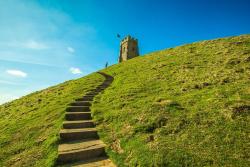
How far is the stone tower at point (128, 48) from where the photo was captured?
2499 inches

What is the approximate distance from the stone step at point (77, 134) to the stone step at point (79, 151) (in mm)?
546

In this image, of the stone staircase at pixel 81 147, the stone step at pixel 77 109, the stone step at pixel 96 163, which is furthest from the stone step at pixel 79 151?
the stone step at pixel 77 109

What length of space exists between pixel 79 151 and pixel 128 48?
5851cm

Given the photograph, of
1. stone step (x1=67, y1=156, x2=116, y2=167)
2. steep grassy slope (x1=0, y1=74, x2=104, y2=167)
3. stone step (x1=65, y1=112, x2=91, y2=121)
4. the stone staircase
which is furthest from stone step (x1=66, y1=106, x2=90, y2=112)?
stone step (x1=67, y1=156, x2=116, y2=167)

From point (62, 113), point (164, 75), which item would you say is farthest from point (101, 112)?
point (164, 75)

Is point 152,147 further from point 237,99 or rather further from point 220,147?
point 237,99

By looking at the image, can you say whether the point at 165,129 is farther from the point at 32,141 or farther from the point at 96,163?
the point at 32,141

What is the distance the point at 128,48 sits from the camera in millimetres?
63562

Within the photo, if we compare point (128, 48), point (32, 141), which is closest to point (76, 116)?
point (32, 141)

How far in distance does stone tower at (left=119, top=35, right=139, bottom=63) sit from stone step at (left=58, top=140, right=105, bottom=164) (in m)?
56.1

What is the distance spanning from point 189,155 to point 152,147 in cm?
128

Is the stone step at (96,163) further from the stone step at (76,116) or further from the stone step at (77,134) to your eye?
the stone step at (76,116)

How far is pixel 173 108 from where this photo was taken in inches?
376

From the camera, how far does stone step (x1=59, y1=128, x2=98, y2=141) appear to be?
8.20 m
